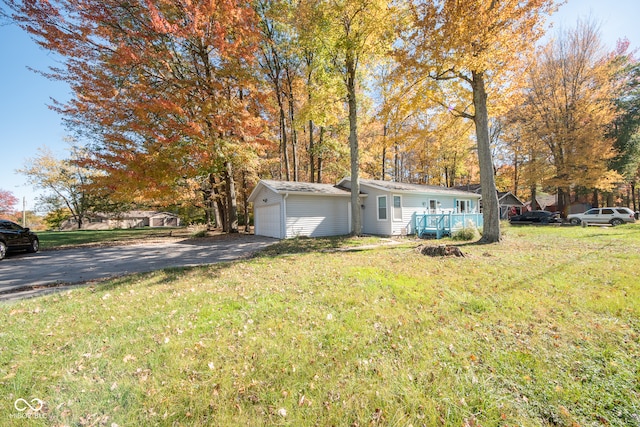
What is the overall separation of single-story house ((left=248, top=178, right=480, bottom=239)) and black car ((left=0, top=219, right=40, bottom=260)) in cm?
1065

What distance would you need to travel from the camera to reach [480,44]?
8984 mm

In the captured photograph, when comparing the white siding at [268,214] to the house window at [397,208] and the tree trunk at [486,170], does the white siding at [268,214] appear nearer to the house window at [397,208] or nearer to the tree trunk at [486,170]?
the house window at [397,208]

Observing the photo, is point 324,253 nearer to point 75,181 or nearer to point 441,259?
point 441,259

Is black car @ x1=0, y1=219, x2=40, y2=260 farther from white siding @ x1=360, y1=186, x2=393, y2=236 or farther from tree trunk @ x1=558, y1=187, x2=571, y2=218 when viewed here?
tree trunk @ x1=558, y1=187, x2=571, y2=218

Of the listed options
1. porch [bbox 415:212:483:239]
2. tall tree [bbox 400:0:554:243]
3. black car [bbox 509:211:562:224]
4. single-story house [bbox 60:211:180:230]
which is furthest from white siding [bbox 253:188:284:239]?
single-story house [bbox 60:211:180:230]

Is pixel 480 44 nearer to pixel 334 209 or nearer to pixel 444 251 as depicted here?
pixel 444 251

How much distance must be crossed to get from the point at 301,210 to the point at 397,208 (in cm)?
583

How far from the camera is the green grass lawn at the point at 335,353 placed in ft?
7.33

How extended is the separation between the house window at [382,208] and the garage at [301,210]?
6.73 feet

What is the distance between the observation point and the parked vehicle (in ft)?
61.9

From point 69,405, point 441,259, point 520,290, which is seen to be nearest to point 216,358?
point 69,405

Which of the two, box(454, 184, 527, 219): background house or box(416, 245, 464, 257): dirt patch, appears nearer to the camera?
box(416, 245, 464, 257): dirt patch

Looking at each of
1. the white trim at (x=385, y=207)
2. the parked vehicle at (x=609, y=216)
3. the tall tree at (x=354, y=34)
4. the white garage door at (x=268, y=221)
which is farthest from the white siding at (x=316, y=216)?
the parked vehicle at (x=609, y=216)

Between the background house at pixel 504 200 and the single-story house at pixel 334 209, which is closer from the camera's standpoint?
the single-story house at pixel 334 209
